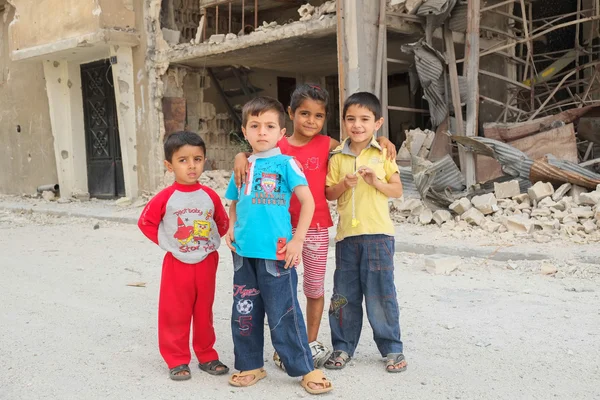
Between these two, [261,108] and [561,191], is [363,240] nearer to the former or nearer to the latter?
[261,108]

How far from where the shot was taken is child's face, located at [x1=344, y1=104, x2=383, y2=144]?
285cm

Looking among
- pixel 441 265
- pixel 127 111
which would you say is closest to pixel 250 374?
pixel 441 265

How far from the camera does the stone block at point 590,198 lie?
5.89 metres

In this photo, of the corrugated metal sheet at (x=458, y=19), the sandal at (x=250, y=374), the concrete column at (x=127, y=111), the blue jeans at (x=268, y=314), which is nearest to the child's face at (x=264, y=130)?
the blue jeans at (x=268, y=314)

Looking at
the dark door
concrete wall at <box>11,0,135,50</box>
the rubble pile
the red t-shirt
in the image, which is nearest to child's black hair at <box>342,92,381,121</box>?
the red t-shirt

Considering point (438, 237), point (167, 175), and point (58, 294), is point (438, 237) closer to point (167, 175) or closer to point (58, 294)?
point (58, 294)

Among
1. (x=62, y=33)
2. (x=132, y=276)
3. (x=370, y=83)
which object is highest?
(x=62, y=33)

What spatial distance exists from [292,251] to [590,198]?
445 centimetres

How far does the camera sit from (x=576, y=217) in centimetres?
587

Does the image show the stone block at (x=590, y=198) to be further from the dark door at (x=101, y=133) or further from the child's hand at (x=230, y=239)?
the dark door at (x=101, y=133)

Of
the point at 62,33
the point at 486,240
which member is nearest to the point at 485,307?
the point at 486,240

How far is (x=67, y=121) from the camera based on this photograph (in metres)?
12.8

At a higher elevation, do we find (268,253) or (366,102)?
(366,102)

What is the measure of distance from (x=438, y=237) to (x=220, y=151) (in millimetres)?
6454
